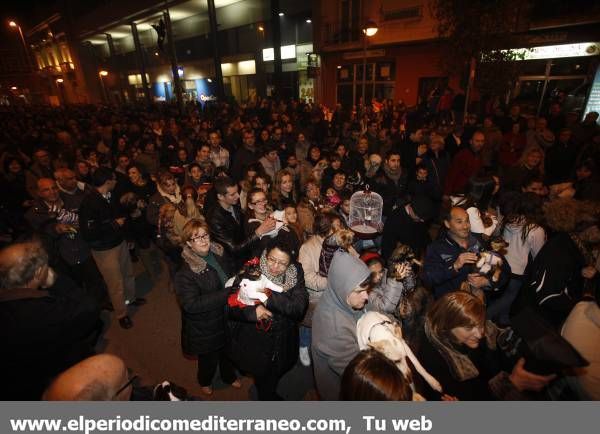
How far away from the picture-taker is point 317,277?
3.36 metres

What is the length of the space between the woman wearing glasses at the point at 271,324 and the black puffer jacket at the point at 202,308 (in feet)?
0.51

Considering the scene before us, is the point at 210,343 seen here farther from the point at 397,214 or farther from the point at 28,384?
the point at 397,214

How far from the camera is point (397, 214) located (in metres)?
4.24

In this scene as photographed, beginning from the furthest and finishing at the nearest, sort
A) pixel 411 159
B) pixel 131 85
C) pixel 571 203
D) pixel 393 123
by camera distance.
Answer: pixel 131 85, pixel 393 123, pixel 411 159, pixel 571 203

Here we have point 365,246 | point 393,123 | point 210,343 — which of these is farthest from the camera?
point 393,123

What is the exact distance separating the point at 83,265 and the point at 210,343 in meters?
2.68

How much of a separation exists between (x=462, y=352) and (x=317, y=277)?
1.49 meters

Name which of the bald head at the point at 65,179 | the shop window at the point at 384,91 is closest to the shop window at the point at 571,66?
the shop window at the point at 384,91

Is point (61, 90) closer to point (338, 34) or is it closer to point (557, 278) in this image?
point (338, 34)

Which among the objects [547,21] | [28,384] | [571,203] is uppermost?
[547,21]

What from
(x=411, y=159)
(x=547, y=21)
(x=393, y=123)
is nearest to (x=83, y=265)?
(x=411, y=159)

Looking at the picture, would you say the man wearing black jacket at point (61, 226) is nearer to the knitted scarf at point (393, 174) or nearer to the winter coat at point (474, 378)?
the winter coat at point (474, 378)

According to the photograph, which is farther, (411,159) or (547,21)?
(547,21)

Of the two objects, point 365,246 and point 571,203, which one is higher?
A: point 571,203
